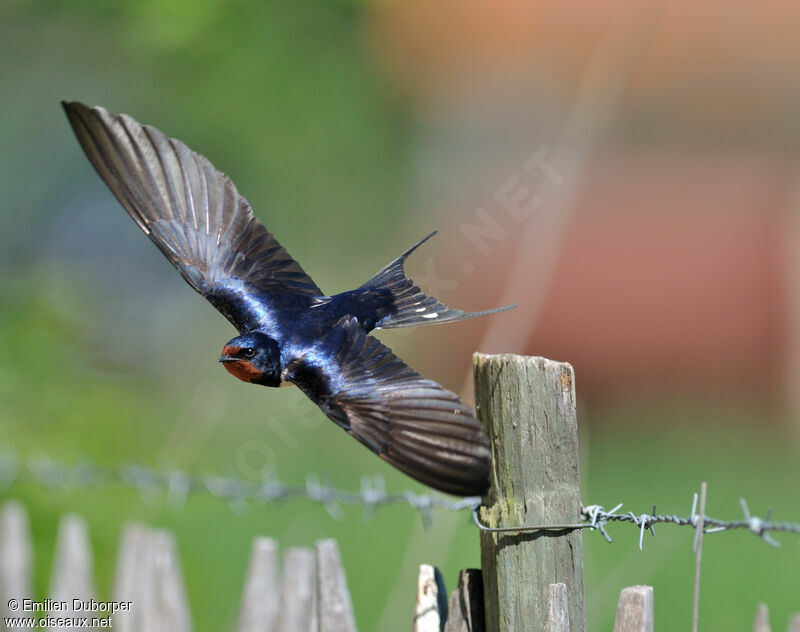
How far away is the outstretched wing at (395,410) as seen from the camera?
1405mm

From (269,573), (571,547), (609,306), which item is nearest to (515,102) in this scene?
(609,306)

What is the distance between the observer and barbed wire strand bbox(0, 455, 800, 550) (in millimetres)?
1235

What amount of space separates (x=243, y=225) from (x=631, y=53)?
4218 millimetres

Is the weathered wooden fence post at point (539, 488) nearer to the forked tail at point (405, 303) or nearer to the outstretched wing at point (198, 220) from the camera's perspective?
the forked tail at point (405, 303)

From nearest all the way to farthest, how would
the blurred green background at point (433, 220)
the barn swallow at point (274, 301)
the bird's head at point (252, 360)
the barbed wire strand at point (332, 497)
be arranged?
the barbed wire strand at point (332, 497) < the barn swallow at point (274, 301) < the bird's head at point (252, 360) < the blurred green background at point (433, 220)

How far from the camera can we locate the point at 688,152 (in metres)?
6.19

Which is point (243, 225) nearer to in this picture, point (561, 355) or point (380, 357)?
point (380, 357)

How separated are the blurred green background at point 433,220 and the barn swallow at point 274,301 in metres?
2.14


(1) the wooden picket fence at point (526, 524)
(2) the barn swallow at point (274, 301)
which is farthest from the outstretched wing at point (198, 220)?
(1) the wooden picket fence at point (526, 524)

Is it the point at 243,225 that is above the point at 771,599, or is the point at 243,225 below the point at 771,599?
above

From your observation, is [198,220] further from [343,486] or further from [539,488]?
[343,486]

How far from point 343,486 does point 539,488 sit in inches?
147

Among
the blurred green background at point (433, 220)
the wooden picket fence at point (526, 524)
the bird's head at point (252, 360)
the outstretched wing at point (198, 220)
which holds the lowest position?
the wooden picket fence at point (526, 524)

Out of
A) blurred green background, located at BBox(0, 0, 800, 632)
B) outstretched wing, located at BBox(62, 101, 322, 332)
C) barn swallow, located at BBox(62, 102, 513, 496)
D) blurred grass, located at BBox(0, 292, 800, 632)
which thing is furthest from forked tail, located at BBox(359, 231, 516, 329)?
blurred green background, located at BBox(0, 0, 800, 632)
